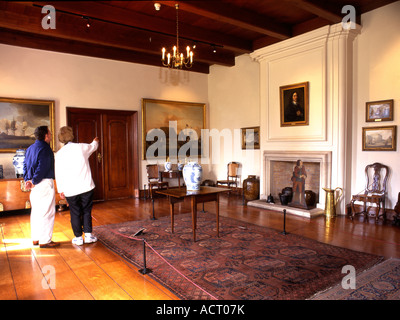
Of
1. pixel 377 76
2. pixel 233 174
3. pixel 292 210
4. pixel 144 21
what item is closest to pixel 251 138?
pixel 233 174

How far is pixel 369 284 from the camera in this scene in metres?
3.06

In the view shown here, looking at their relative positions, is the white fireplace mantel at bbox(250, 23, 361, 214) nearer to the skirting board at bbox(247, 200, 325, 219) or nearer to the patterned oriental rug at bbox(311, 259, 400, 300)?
the skirting board at bbox(247, 200, 325, 219)

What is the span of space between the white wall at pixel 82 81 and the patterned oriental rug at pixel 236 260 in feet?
12.8

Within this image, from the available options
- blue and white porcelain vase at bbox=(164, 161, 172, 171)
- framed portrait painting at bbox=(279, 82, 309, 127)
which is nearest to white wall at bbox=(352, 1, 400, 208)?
framed portrait painting at bbox=(279, 82, 309, 127)

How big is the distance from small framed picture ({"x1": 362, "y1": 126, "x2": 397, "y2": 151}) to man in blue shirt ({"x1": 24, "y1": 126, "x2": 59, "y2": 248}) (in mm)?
5942

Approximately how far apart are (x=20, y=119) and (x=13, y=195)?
1.80 metres

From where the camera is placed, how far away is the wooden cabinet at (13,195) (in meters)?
6.32

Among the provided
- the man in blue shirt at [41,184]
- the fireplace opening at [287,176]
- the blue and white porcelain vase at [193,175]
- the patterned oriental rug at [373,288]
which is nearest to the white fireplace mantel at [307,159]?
the fireplace opening at [287,176]

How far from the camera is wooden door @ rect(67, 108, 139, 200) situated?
789 cm

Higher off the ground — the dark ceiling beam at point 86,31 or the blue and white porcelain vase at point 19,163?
the dark ceiling beam at point 86,31

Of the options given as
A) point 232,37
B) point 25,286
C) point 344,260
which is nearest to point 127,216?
point 25,286

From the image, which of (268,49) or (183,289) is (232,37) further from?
(183,289)

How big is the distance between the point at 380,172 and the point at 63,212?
704cm

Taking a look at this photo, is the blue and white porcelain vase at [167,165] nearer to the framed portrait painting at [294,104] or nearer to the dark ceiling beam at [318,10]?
the framed portrait painting at [294,104]
